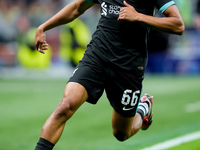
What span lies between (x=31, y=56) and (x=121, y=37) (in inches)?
598

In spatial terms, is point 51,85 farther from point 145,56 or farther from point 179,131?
point 145,56

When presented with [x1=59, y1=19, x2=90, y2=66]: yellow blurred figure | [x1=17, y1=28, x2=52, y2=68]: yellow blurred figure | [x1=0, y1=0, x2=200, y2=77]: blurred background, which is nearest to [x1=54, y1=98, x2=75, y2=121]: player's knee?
[x1=59, y1=19, x2=90, y2=66]: yellow blurred figure

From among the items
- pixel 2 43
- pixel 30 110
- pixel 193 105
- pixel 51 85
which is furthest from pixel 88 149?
pixel 2 43

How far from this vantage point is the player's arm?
200 inches

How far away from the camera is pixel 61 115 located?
16.7 feet

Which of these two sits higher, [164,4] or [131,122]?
[164,4]

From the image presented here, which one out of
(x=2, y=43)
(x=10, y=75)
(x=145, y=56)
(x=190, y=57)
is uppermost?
(x=2, y=43)

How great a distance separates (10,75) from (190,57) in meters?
7.35

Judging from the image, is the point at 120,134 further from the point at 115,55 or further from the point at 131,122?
the point at 115,55

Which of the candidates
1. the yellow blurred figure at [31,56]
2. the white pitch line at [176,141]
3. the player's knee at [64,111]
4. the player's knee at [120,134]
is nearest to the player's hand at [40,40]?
the player's knee at [64,111]

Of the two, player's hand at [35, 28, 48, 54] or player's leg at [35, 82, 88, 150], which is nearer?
player's leg at [35, 82, 88, 150]

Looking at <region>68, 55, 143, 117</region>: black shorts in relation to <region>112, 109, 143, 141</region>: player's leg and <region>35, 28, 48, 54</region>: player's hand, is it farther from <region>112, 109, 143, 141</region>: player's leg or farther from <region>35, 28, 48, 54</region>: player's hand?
<region>35, 28, 48, 54</region>: player's hand

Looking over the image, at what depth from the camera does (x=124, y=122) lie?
6.21 meters

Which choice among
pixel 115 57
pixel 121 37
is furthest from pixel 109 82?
pixel 121 37
